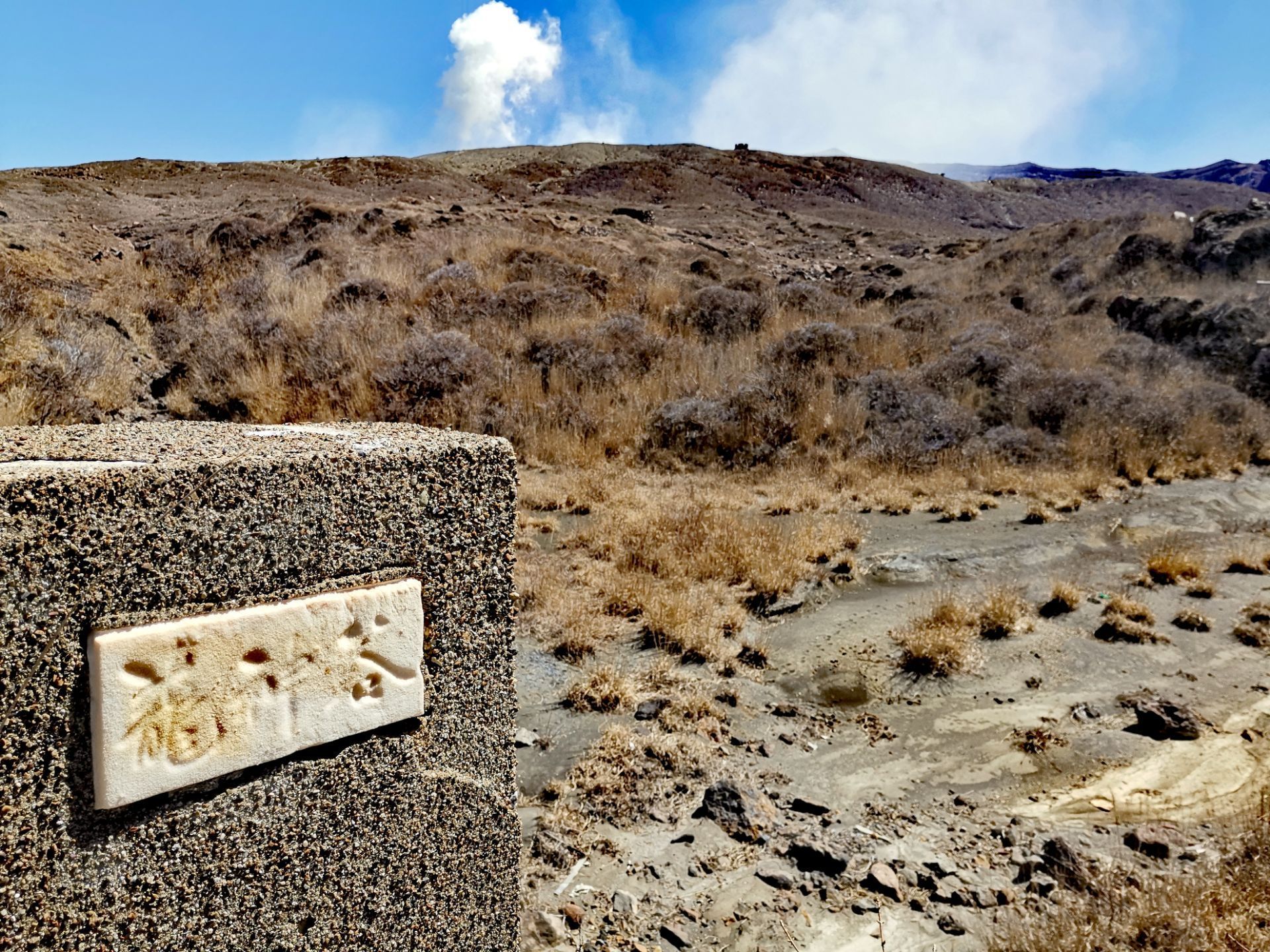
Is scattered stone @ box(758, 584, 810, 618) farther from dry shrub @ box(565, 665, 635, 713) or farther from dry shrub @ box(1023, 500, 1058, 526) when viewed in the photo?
dry shrub @ box(1023, 500, 1058, 526)

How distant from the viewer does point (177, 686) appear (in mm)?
1317

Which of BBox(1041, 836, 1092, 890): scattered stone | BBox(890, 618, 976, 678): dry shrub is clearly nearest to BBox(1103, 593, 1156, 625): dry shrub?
BBox(890, 618, 976, 678): dry shrub

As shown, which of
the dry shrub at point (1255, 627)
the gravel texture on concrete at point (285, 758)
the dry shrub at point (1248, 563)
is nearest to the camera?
the gravel texture on concrete at point (285, 758)

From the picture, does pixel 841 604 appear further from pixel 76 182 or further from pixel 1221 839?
pixel 76 182

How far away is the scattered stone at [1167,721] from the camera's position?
3.44 metres

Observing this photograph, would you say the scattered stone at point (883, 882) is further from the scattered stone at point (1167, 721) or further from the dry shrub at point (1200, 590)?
the dry shrub at point (1200, 590)

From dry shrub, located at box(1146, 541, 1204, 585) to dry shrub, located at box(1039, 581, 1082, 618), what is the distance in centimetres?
89

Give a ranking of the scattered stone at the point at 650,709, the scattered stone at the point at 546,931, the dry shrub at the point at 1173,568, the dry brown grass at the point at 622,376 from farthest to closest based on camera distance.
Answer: the dry brown grass at the point at 622,376
the dry shrub at the point at 1173,568
the scattered stone at the point at 650,709
the scattered stone at the point at 546,931

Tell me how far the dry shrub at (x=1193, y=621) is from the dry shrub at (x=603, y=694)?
340 centimetres

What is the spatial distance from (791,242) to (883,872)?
24593 mm

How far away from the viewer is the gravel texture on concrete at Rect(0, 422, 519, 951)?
1.21 metres

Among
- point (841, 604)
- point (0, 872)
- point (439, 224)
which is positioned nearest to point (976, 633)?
point (841, 604)

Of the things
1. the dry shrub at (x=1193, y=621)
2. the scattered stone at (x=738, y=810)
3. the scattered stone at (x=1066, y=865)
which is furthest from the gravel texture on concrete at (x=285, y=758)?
the dry shrub at (x=1193, y=621)

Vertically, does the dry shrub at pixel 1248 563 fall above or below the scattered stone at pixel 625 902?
above
